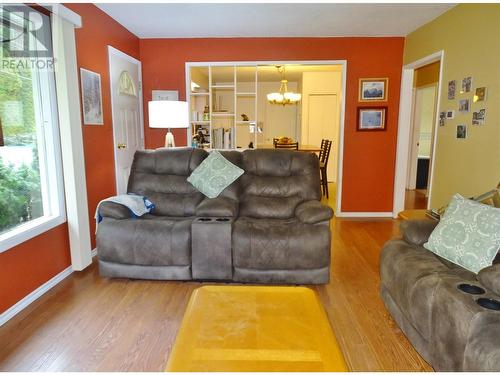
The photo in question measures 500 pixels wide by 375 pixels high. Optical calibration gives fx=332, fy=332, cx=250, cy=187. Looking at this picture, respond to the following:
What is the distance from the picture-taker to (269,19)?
3.75 meters

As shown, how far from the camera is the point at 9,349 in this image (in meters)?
1.89

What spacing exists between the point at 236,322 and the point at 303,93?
21.5 ft

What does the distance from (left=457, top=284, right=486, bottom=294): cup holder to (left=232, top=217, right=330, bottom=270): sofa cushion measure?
1077 mm

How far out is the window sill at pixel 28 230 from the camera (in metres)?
2.20

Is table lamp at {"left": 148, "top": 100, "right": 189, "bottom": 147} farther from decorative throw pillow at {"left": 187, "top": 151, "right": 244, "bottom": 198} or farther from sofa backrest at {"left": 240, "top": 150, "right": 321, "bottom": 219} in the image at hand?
sofa backrest at {"left": 240, "top": 150, "right": 321, "bottom": 219}

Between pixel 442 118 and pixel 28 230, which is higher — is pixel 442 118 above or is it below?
above

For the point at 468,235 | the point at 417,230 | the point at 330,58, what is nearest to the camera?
the point at 468,235

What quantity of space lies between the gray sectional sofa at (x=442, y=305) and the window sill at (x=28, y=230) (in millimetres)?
2506

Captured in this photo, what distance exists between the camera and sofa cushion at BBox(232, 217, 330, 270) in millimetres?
2582

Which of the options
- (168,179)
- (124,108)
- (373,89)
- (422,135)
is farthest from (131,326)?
(422,135)

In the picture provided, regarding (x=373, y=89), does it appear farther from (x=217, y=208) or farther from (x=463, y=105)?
A: (x=217, y=208)

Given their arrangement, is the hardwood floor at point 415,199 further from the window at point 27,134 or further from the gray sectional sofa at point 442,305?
the window at point 27,134

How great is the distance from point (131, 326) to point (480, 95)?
132 inches

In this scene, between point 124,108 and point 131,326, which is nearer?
point 131,326
